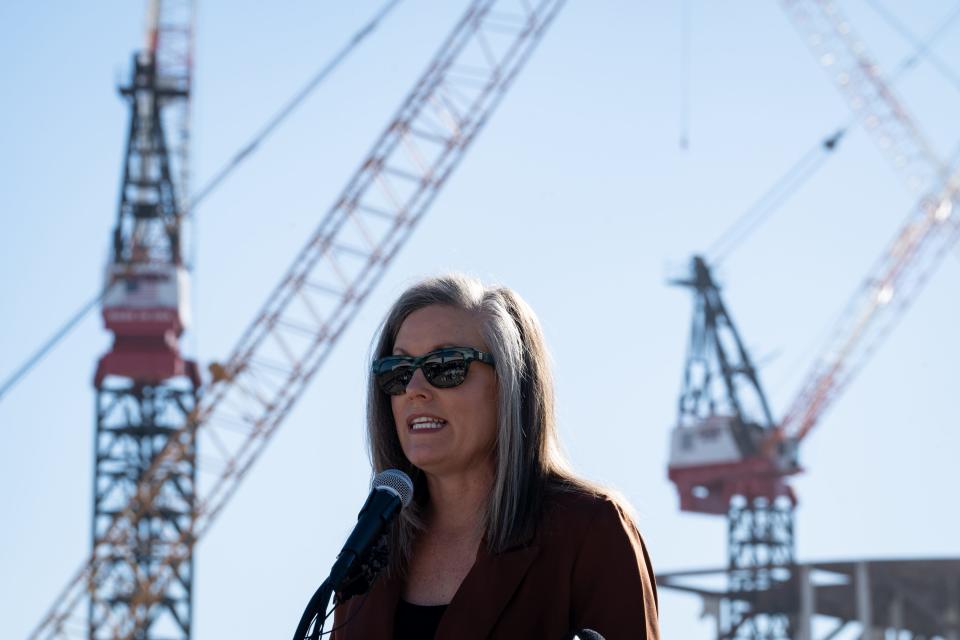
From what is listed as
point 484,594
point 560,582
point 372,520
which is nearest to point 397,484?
point 372,520

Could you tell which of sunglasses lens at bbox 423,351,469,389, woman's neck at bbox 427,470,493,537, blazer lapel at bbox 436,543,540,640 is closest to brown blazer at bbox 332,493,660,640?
blazer lapel at bbox 436,543,540,640

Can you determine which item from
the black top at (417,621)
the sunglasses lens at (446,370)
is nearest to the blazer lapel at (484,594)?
the black top at (417,621)

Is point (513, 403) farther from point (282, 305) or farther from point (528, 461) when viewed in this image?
point (282, 305)

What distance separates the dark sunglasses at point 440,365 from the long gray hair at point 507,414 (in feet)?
0.25

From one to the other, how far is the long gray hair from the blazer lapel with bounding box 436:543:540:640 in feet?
0.19

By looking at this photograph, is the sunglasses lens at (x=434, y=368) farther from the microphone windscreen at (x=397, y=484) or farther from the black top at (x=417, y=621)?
the black top at (x=417, y=621)

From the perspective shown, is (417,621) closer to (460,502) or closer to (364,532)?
(460,502)

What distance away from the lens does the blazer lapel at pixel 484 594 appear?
17.0ft

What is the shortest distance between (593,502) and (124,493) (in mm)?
72910

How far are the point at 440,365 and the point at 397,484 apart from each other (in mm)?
467

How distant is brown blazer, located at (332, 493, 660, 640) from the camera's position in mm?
5094

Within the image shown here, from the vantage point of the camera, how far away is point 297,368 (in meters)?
69.4

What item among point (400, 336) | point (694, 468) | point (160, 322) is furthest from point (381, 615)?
point (694, 468)

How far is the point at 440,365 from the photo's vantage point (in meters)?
5.50
